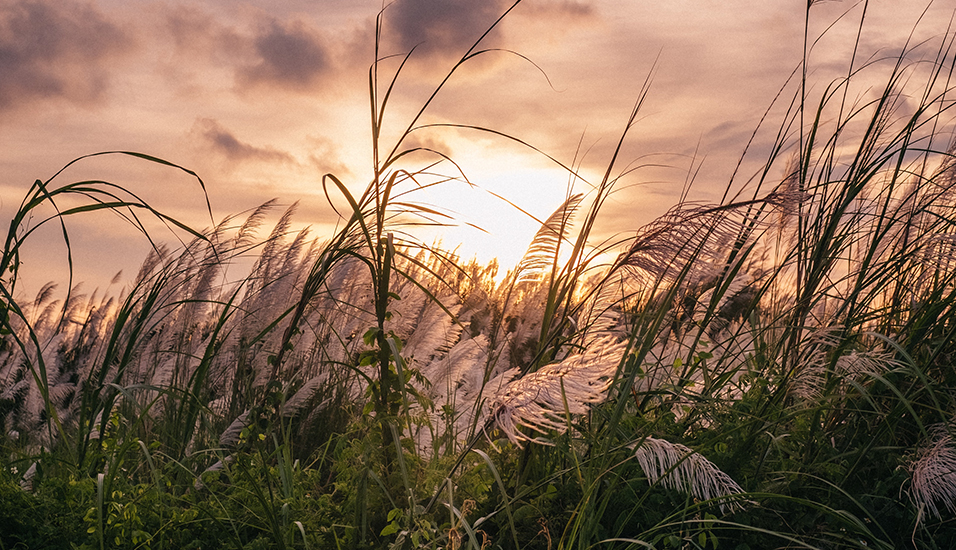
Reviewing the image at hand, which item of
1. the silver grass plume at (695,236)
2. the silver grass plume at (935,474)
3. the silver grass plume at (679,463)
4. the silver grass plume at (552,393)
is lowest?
the silver grass plume at (935,474)

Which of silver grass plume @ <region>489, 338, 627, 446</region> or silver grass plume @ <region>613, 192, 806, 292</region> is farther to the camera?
silver grass plume @ <region>613, 192, 806, 292</region>

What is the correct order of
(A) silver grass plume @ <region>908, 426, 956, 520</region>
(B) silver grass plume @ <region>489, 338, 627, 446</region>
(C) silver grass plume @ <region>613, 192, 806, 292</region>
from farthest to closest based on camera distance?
(A) silver grass plume @ <region>908, 426, 956, 520</region>, (C) silver grass plume @ <region>613, 192, 806, 292</region>, (B) silver grass plume @ <region>489, 338, 627, 446</region>

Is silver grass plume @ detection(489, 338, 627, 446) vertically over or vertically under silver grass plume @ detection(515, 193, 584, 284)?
under

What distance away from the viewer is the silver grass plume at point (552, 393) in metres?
1.13

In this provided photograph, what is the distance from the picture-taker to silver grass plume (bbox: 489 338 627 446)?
3.72 ft

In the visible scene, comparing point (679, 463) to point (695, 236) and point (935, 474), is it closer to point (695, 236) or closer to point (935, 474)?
point (695, 236)

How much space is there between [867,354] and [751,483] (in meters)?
0.49

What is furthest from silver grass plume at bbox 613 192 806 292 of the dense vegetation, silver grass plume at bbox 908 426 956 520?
silver grass plume at bbox 908 426 956 520

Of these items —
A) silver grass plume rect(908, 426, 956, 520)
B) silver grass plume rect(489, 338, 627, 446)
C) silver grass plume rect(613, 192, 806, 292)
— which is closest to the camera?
silver grass plume rect(489, 338, 627, 446)

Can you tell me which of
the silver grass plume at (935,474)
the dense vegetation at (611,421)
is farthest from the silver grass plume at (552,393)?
the silver grass plume at (935,474)

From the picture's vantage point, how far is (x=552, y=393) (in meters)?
1.15

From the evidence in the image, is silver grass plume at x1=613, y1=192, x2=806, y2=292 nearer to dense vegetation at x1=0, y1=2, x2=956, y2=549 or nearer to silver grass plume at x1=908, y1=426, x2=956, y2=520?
dense vegetation at x1=0, y1=2, x2=956, y2=549

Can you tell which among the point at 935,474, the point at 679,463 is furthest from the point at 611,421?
the point at 935,474

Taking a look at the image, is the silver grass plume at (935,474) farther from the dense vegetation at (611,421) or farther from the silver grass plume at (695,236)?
the silver grass plume at (695,236)
